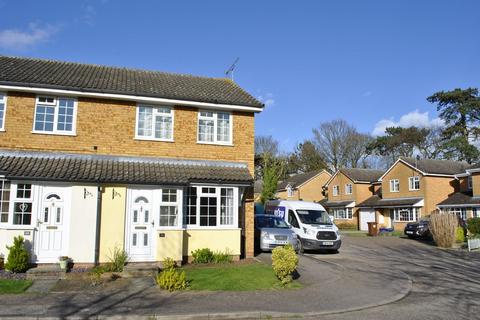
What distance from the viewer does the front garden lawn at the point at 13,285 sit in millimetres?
10318

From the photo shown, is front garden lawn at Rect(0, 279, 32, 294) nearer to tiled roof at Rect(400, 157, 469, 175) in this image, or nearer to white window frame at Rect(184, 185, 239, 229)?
white window frame at Rect(184, 185, 239, 229)

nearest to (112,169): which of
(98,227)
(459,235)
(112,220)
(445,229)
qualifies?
(112,220)

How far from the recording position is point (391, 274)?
1427cm

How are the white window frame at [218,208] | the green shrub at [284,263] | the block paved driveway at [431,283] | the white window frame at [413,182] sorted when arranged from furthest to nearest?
the white window frame at [413,182] < the white window frame at [218,208] < the green shrub at [284,263] < the block paved driveway at [431,283]

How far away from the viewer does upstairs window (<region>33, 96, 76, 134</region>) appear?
15102 millimetres

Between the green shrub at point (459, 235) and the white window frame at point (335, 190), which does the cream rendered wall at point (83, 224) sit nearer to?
the green shrub at point (459, 235)

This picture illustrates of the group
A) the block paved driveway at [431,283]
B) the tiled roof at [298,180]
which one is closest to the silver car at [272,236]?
the block paved driveway at [431,283]

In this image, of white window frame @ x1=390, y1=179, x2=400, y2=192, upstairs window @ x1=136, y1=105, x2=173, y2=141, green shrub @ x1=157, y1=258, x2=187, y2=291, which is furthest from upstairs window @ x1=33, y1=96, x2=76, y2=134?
white window frame @ x1=390, y1=179, x2=400, y2=192

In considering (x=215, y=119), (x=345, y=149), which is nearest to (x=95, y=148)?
(x=215, y=119)

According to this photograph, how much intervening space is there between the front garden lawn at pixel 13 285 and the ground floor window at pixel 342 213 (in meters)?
42.6

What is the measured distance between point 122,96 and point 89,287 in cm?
739

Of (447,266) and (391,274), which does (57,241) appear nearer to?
(391,274)

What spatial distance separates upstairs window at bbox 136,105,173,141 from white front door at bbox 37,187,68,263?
12.1 ft

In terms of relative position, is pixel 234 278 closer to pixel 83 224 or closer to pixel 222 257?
pixel 222 257
